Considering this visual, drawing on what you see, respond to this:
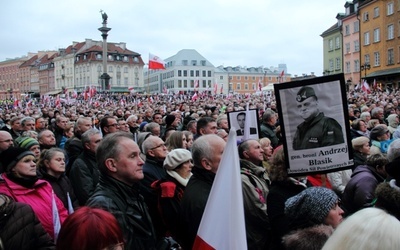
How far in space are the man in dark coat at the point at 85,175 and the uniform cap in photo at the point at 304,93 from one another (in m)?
2.73

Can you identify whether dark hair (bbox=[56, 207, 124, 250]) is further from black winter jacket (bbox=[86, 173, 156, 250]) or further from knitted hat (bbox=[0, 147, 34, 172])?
knitted hat (bbox=[0, 147, 34, 172])

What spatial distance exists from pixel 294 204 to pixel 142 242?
3.93 feet

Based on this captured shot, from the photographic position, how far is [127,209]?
334cm

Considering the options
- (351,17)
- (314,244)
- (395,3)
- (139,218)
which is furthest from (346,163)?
(351,17)

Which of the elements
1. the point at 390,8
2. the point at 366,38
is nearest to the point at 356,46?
the point at 366,38

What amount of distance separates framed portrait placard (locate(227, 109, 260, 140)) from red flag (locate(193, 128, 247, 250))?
4490 mm

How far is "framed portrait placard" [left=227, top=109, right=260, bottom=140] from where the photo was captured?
7717 mm

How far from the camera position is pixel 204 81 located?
12094cm

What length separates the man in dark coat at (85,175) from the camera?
5324 mm

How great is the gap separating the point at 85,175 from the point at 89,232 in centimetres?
315

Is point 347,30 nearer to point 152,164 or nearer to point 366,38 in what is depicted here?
point 366,38

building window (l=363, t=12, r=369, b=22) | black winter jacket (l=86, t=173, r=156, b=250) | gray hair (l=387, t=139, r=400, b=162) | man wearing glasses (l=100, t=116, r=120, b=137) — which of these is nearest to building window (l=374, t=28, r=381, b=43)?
building window (l=363, t=12, r=369, b=22)

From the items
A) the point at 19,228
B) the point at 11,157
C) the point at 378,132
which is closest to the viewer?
the point at 19,228

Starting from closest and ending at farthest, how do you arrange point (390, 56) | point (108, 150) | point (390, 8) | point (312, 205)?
point (312, 205), point (108, 150), point (390, 8), point (390, 56)
